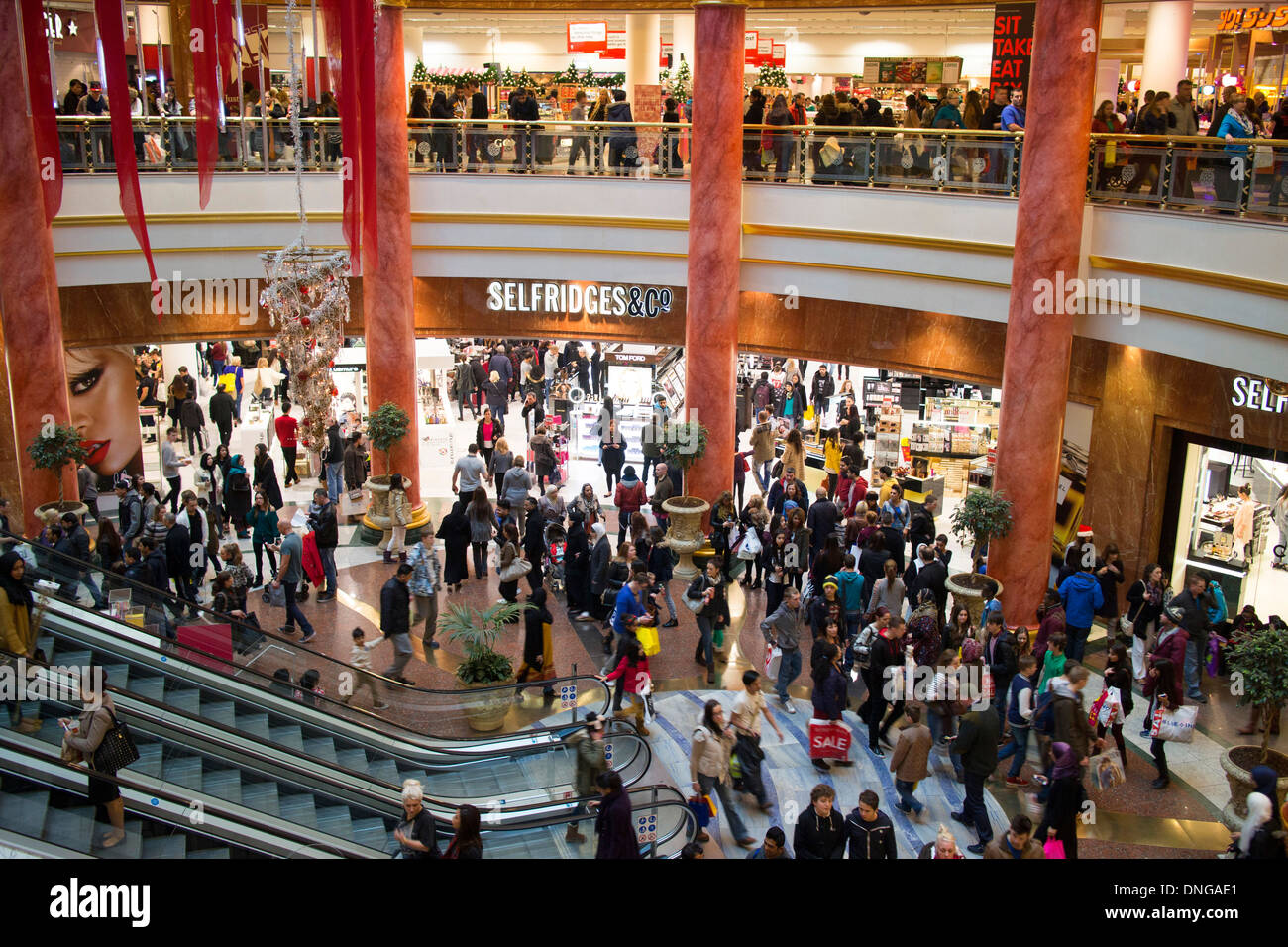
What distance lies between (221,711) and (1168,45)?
16792 mm

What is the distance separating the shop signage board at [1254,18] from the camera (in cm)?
1988

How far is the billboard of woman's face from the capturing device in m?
16.9

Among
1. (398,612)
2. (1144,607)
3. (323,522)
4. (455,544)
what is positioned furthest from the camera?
(455,544)

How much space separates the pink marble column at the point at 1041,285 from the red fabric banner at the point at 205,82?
8.77m

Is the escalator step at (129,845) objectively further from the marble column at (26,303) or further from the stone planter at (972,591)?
the stone planter at (972,591)

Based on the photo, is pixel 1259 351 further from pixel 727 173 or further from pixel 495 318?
pixel 495 318

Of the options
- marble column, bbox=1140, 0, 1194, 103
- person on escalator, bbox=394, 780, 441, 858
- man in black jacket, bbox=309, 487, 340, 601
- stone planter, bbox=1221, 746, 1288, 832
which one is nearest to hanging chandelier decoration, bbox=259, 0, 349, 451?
man in black jacket, bbox=309, 487, 340, 601

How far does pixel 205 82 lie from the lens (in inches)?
500

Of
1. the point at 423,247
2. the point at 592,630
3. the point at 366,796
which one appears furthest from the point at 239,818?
the point at 423,247

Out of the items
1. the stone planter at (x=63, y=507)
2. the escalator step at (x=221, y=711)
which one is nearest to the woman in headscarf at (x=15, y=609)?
the escalator step at (x=221, y=711)

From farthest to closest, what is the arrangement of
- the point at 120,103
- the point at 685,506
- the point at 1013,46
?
the point at 685,506 → the point at 1013,46 → the point at 120,103

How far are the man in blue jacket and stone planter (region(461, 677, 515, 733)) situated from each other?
5358mm

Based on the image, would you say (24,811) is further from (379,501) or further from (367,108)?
(379,501)

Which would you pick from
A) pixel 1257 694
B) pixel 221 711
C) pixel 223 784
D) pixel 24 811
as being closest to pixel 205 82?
pixel 221 711
